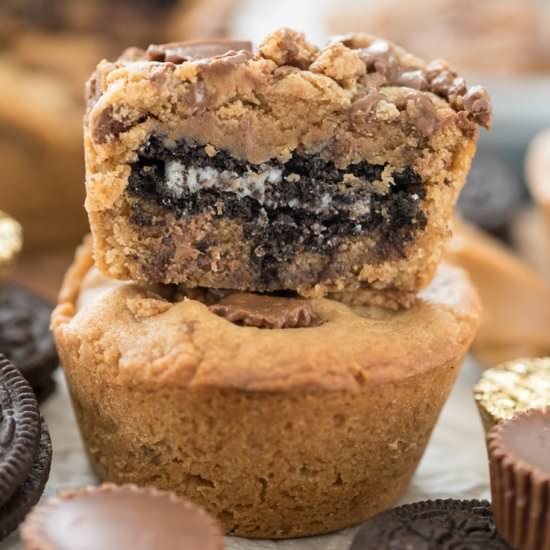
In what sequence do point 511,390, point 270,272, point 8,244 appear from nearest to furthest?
point 270,272 → point 511,390 → point 8,244

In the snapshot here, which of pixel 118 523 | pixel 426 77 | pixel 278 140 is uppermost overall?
pixel 426 77

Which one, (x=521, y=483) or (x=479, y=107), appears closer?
(x=521, y=483)

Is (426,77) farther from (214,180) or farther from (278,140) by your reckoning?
(214,180)

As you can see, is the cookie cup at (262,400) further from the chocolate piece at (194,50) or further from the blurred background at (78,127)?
the blurred background at (78,127)

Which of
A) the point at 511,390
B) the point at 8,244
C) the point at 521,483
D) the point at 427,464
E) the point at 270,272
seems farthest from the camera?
the point at 8,244

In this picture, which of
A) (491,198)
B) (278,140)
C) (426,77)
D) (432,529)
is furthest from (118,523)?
(491,198)
